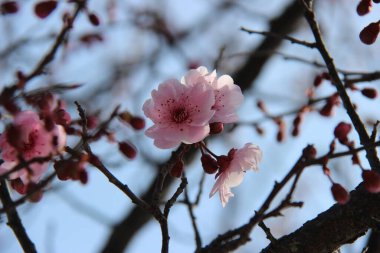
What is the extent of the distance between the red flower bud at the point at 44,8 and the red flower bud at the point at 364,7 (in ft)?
4.23

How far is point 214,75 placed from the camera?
1919mm

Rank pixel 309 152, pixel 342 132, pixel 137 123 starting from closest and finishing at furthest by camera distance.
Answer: pixel 309 152 → pixel 342 132 → pixel 137 123

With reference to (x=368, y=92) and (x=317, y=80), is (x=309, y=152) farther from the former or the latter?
(x=317, y=80)

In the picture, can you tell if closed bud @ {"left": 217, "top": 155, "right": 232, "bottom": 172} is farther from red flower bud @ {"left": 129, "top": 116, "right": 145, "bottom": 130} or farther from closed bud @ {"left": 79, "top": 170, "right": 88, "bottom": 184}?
closed bud @ {"left": 79, "top": 170, "right": 88, "bottom": 184}

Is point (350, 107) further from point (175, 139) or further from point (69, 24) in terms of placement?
point (69, 24)

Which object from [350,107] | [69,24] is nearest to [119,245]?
[69,24]

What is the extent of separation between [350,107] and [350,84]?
0.38 m

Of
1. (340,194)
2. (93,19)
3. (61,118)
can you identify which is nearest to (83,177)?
(61,118)

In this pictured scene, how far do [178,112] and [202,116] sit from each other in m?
0.19

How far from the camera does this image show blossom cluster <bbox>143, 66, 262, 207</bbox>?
1.80m

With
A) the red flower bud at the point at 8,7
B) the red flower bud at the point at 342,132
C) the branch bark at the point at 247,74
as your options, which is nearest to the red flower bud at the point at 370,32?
the red flower bud at the point at 342,132

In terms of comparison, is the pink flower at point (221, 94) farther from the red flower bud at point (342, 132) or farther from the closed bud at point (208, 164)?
the red flower bud at point (342, 132)

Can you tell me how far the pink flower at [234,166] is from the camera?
191 centimetres

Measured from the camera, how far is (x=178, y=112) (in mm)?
1980
